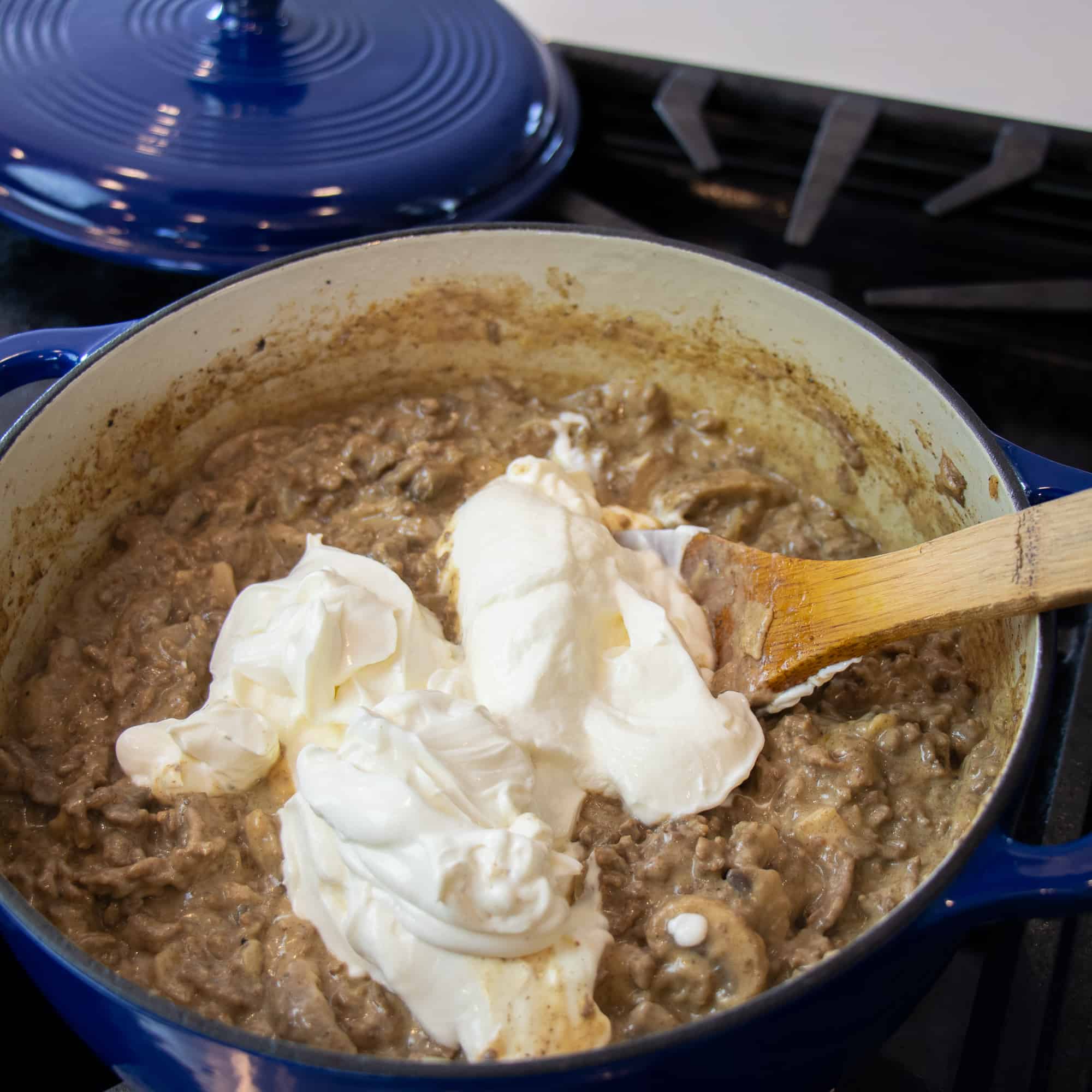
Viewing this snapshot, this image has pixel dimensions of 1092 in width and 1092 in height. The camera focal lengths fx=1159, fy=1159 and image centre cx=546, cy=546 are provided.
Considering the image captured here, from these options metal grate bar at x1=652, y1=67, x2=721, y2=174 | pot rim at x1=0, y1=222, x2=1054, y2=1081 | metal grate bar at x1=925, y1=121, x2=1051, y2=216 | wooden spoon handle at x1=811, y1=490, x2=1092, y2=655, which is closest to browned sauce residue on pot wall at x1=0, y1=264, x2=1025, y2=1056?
wooden spoon handle at x1=811, y1=490, x2=1092, y2=655

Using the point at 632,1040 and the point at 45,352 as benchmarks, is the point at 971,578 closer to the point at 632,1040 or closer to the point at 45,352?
the point at 632,1040

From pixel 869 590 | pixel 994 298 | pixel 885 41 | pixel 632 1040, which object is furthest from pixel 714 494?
pixel 885 41

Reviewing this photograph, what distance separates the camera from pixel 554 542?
1.53 m

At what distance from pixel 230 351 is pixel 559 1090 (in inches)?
47.6

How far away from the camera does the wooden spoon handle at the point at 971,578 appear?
1.21 m

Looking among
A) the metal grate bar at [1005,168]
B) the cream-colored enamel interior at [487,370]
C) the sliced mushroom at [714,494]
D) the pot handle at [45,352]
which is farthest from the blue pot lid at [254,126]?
the metal grate bar at [1005,168]

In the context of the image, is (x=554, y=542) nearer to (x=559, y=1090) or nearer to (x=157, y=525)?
(x=157, y=525)

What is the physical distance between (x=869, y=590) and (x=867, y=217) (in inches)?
41.8

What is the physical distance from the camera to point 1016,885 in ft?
3.38

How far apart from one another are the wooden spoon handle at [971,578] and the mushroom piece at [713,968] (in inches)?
15.3

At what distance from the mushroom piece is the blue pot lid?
1224mm

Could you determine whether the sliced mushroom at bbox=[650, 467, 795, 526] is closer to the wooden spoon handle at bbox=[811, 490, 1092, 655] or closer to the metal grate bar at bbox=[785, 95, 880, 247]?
the wooden spoon handle at bbox=[811, 490, 1092, 655]

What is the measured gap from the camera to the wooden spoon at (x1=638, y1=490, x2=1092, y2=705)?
1228 millimetres

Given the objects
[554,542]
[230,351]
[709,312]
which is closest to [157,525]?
[230,351]
